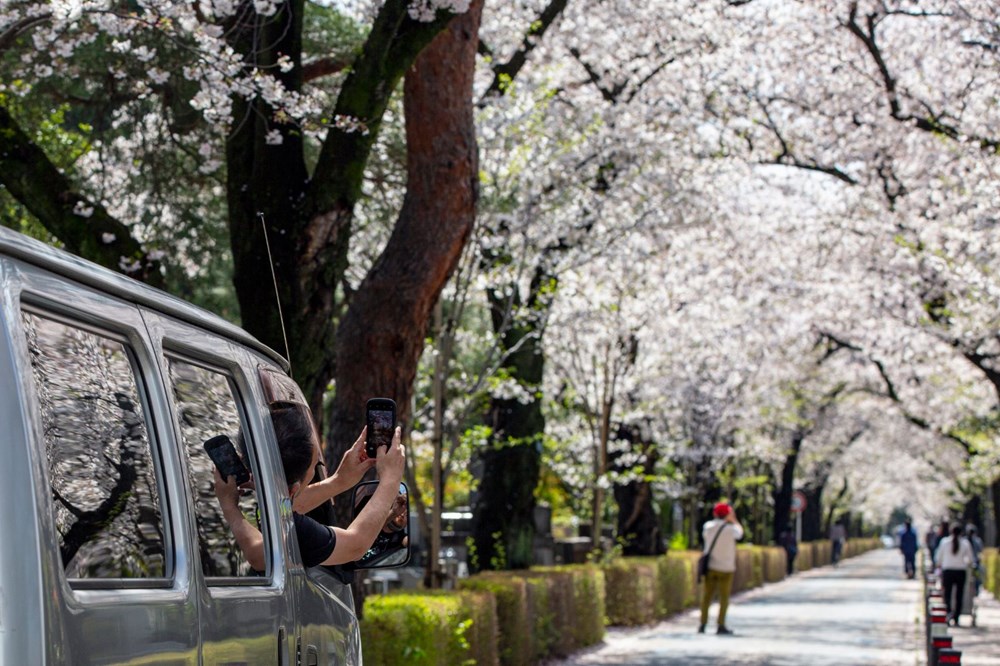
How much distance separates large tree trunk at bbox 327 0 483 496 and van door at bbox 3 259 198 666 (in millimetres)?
6700

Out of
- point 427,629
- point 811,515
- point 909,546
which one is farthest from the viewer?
point 811,515

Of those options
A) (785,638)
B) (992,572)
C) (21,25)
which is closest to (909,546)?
(992,572)

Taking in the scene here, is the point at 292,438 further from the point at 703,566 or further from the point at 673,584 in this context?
the point at 673,584

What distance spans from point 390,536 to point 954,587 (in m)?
22.3

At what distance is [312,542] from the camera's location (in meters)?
4.11

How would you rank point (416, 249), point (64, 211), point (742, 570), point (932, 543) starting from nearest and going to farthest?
point (64, 211)
point (416, 249)
point (742, 570)
point (932, 543)

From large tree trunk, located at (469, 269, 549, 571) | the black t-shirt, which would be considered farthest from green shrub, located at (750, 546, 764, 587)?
the black t-shirt

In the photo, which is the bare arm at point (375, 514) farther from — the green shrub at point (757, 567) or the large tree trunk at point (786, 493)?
the large tree trunk at point (786, 493)

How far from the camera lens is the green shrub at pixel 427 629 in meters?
9.34

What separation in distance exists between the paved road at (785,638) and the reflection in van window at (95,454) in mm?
13548

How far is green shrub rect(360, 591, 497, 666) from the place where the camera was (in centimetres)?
934

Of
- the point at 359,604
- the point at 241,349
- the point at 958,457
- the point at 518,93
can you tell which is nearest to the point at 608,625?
the point at 518,93

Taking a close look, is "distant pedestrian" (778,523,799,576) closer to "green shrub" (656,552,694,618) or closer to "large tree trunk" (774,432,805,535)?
"large tree trunk" (774,432,805,535)

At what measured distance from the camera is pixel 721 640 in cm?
1950
